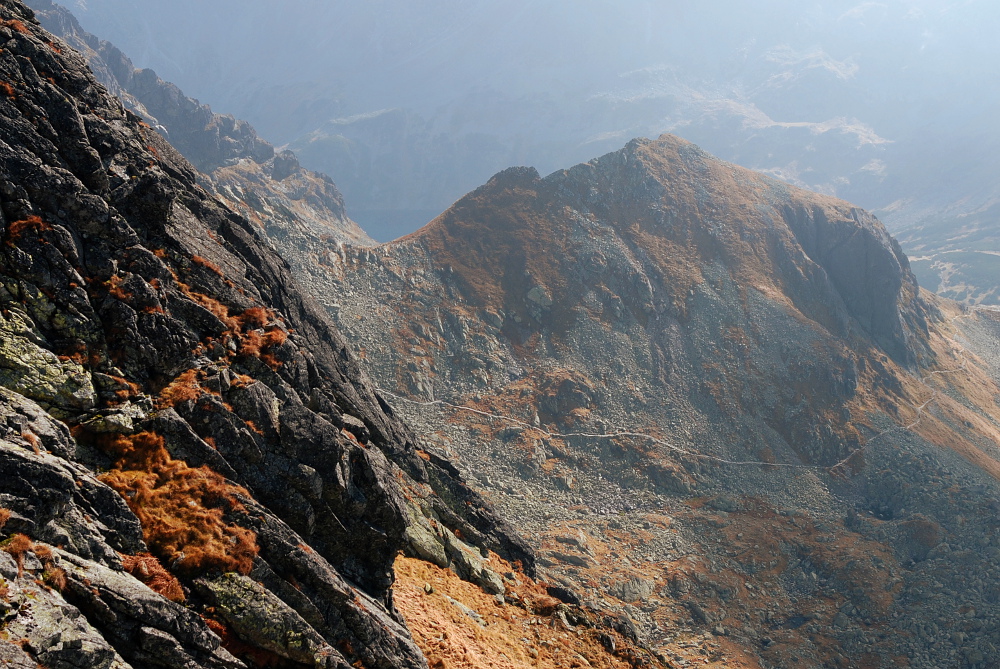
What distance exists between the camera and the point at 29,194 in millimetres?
13586

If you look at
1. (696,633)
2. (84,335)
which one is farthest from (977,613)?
(84,335)

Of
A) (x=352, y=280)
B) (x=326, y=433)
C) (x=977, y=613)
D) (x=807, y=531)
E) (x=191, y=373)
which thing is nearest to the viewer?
(x=191, y=373)

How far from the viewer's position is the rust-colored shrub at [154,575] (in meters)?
10.1

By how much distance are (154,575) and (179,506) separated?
5.49 feet

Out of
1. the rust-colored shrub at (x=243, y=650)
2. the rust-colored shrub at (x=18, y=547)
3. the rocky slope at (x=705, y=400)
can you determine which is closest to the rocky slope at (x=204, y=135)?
the rocky slope at (x=705, y=400)

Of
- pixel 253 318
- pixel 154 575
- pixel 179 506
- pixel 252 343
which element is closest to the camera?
pixel 154 575

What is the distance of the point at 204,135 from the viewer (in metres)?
164

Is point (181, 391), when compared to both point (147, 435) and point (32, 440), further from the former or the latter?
point (32, 440)

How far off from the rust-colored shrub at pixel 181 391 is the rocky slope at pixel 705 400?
2134 cm

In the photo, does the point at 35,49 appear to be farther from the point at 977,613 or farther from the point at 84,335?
the point at 977,613

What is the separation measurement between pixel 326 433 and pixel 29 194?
31.6ft

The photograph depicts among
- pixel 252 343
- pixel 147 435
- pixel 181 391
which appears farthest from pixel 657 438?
pixel 147 435

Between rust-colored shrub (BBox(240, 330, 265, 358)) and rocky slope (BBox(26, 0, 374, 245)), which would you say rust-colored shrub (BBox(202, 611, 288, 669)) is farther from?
rocky slope (BBox(26, 0, 374, 245))

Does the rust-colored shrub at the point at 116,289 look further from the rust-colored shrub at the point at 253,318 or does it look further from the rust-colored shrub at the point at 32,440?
the rust-colored shrub at the point at 32,440
